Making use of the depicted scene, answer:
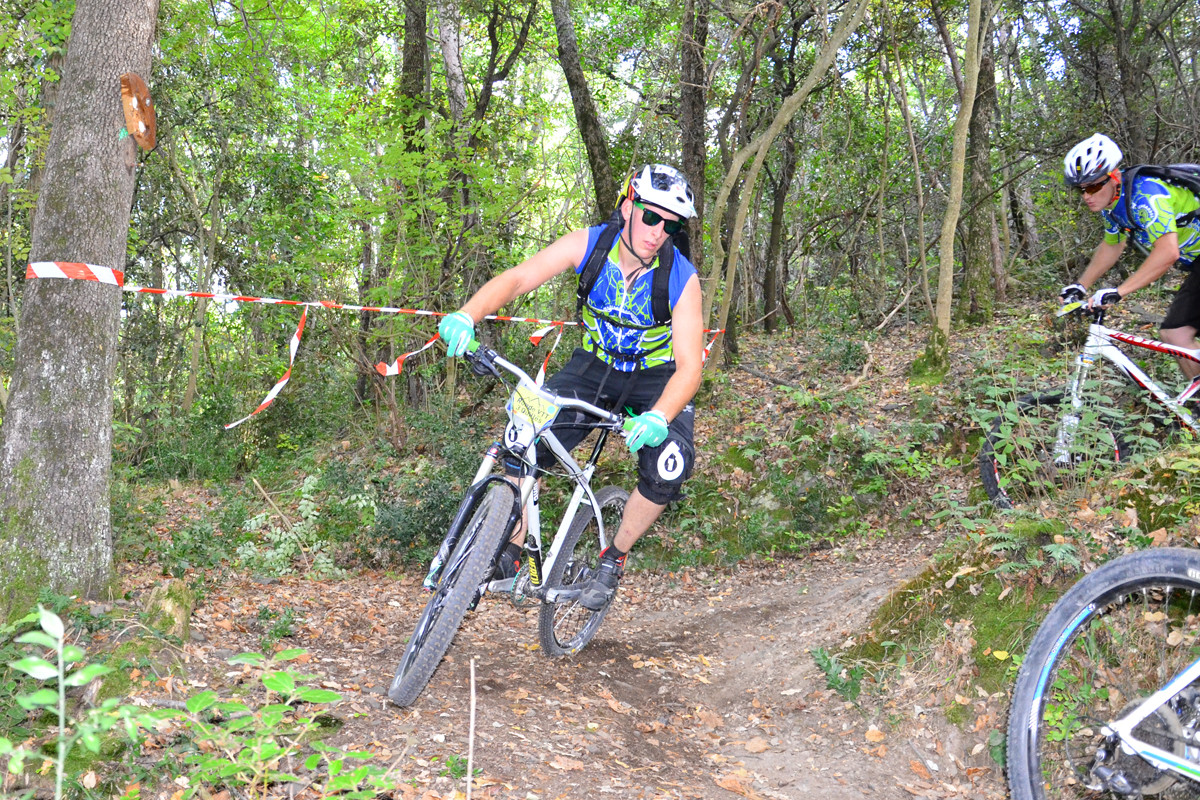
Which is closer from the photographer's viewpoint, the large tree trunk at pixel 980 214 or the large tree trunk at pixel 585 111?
the large tree trunk at pixel 585 111

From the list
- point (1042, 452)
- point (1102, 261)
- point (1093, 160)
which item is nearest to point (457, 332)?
point (1042, 452)

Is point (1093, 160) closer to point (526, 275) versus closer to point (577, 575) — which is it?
point (526, 275)

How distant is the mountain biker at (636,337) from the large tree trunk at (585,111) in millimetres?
5406

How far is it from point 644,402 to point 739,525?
10.3ft

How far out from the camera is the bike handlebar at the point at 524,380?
352 cm

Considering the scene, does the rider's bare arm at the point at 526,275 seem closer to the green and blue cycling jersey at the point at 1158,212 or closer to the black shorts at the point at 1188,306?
the green and blue cycling jersey at the point at 1158,212

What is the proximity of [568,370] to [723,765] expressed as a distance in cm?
210

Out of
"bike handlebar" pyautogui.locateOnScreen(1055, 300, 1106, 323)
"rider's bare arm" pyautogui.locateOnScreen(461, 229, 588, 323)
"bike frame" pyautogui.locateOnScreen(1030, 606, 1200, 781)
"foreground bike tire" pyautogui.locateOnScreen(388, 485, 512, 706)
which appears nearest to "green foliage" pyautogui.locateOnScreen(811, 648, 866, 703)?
"bike frame" pyautogui.locateOnScreen(1030, 606, 1200, 781)

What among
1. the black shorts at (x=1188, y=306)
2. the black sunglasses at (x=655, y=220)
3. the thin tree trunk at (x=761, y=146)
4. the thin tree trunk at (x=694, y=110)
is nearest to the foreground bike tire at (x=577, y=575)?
the black sunglasses at (x=655, y=220)

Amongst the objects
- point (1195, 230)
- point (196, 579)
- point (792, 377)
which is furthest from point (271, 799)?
point (792, 377)

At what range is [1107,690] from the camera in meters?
2.76

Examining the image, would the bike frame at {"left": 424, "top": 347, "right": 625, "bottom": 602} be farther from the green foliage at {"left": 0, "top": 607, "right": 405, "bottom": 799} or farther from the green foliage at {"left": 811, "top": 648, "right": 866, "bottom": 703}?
the green foliage at {"left": 811, "top": 648, "right": 866, "bottom": 703}

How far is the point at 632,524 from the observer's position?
4.47 meters

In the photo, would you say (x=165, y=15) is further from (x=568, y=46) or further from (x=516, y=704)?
(x=516, y=704)
